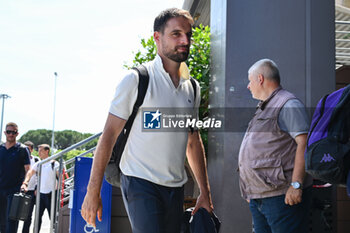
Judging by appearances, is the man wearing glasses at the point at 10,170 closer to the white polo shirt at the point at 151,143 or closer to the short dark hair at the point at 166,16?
the white polo shirt at the point at 151,143

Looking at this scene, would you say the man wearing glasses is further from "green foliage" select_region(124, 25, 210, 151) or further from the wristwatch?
the wristwatch

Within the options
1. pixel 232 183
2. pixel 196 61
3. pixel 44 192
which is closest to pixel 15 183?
pixel 44 192

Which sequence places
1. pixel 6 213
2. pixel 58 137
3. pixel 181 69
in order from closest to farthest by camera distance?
pixel 181 69 < pixel 6 213 < pixel 58 137

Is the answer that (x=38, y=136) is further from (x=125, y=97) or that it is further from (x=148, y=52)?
(x=125, y=97)

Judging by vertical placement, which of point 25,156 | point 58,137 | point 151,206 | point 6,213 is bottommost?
point 6,213

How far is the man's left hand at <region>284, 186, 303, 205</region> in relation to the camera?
2941 millimetres

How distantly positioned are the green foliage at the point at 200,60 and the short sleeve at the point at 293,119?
6.67 ft

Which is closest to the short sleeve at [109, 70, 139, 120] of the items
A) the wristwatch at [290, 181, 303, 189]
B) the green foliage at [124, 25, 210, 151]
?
the wristwatch at [290, 181, 303, 189]

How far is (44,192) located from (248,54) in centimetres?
539

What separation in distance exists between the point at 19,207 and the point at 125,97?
5271mm

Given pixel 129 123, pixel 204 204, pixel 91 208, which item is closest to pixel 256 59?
pixel 204 204

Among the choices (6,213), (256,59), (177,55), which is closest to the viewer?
(177,55)

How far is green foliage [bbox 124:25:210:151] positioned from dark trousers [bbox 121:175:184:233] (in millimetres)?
2662

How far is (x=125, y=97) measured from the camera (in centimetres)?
247
